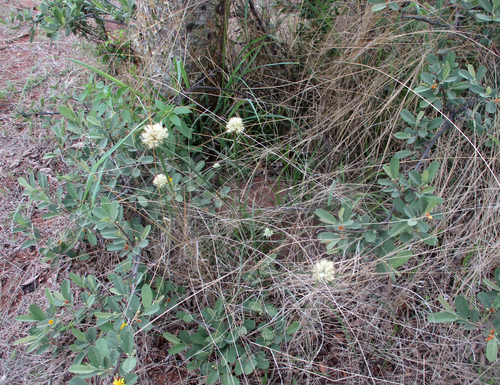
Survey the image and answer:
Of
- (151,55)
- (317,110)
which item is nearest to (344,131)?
(317,110)

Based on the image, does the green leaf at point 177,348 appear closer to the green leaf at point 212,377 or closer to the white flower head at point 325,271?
the green leaf at point 212,377

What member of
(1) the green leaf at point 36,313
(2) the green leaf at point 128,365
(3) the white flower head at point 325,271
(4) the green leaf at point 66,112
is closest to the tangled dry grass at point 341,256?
(3) the white flower head at point 325,271

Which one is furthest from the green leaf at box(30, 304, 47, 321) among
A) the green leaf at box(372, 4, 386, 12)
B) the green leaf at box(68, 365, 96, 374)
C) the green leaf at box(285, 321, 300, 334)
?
the green leaf at box(372, 4, 386, 12)

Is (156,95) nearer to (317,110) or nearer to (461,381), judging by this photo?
(317,110)

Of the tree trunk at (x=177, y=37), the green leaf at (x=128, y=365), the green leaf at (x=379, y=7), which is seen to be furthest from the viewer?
the tree trunk at (x=177, y=37)

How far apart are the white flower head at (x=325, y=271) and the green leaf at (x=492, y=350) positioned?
0.53m

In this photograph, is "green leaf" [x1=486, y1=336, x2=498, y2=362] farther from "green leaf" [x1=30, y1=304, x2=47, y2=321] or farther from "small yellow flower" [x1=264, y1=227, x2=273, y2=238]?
"green leaf" [x1=30, y1=304, x2=47, y2=321]

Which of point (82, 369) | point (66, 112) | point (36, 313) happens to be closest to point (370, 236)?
point (82, 369)

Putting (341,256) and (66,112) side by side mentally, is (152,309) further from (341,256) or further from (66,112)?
(66,112)

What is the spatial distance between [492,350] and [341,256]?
1.94 feet

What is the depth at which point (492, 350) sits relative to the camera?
109 cm

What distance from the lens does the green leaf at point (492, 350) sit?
108cm

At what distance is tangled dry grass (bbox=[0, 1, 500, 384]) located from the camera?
1.36m

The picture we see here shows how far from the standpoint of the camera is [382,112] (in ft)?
6.03
